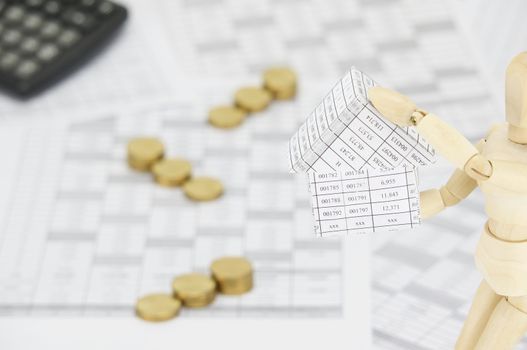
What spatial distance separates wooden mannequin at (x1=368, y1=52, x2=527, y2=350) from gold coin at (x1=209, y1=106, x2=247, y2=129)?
1.03 ft

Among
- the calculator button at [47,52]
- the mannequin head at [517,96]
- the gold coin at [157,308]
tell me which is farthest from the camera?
the calculator button at [47,52]

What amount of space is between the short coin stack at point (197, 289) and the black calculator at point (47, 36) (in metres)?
0.24

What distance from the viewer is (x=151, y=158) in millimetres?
825

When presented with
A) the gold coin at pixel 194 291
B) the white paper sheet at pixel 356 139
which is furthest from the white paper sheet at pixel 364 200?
the gold coin at pixel 194 291

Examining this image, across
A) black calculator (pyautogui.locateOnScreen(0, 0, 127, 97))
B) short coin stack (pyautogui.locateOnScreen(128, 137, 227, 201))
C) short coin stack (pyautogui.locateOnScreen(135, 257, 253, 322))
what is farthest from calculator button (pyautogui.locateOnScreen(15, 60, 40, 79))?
short coin stack (pyautogui.locateOnScreen(135, 257, 253, 322))

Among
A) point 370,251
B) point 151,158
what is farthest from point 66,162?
point 370,251

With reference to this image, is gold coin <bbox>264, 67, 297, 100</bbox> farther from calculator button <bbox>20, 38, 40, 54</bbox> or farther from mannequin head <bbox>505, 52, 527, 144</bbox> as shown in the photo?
mannequin head <bbox>505, 52, 527, 144</bbox>

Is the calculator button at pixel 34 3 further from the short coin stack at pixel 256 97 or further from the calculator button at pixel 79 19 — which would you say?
the short coin stack at pixel 256 97

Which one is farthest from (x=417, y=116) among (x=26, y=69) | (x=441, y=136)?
(x=26, y=69)

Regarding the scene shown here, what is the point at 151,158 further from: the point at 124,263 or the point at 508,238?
the point at 508,238

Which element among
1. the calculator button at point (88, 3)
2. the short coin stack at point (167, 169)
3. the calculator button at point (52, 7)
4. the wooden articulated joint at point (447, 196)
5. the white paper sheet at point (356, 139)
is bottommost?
the short coin stack at point (167, 169)

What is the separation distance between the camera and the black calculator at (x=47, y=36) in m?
0.89

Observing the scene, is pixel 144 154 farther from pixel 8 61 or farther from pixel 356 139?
pixel 356 139

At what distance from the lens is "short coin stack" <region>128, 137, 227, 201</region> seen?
2.63ft
